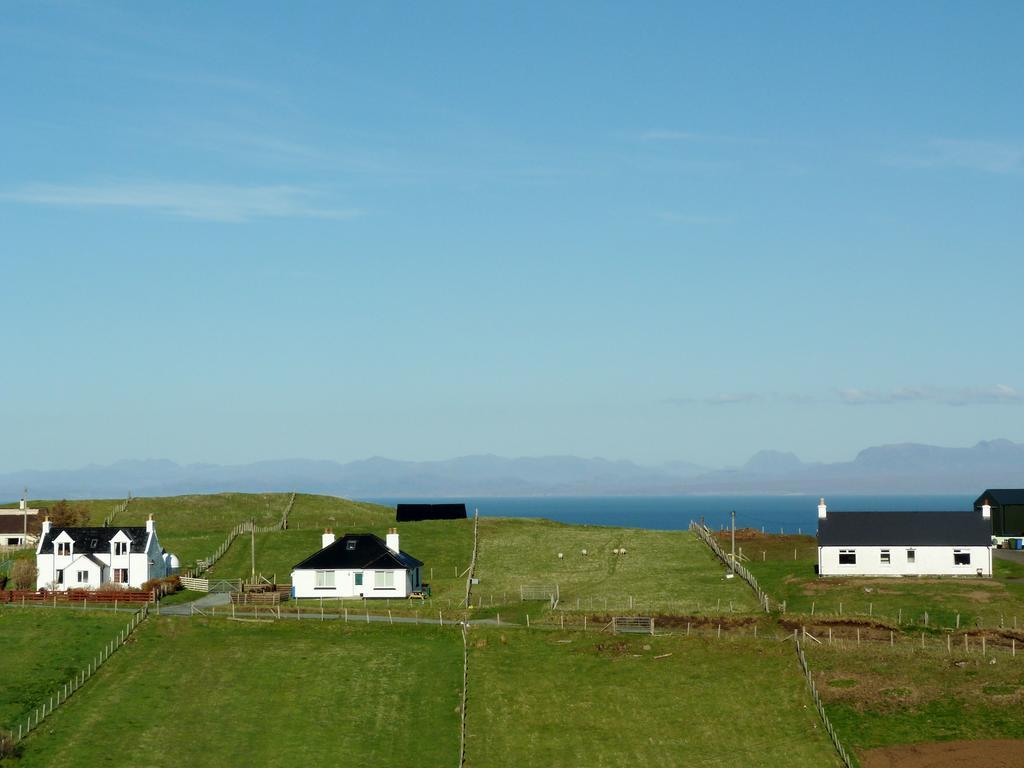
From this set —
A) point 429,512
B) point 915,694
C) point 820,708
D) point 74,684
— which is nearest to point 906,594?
point 915,694

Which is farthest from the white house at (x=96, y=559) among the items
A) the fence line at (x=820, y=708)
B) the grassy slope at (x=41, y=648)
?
the fence line at (x=820, y=708)

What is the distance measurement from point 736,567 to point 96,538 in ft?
171

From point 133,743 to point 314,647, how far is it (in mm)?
17998

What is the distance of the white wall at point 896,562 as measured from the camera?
332 ft

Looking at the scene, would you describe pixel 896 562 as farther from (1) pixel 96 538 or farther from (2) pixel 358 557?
(1) pixel 96 538

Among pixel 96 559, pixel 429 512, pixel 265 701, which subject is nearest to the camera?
pixel 265 701

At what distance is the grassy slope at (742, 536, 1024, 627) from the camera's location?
85.9 metres

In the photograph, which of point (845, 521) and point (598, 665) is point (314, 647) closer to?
point (598, 665)

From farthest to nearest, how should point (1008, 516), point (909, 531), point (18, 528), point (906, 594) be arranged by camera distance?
1. point (18, 528)
2. point (1008, 516)
3. point (909, 531)
4. point (906, 594)

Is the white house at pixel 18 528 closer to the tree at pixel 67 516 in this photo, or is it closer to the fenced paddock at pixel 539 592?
the tree at pixel 67 516

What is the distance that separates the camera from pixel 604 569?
110188 mm

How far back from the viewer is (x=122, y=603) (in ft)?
311

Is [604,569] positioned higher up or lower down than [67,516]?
lower down

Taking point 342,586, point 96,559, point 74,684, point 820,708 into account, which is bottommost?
point 820,708
